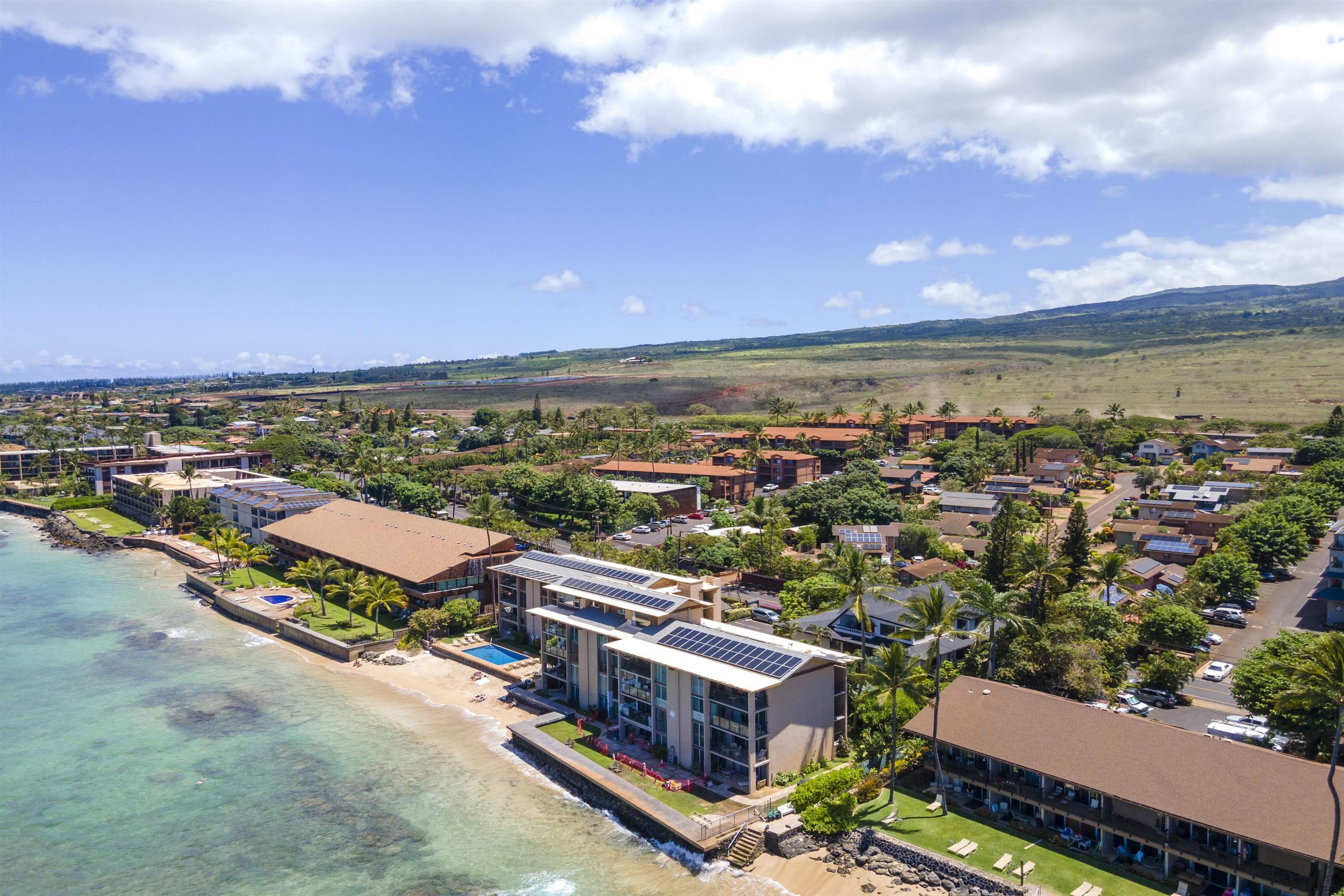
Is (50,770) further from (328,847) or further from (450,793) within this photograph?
(450,793)

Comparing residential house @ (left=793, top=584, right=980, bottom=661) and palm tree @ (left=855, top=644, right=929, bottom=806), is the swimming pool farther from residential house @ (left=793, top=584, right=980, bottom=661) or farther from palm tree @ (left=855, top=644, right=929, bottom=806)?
palm tree @ (left=855, top=644, right=929, bottom=806)

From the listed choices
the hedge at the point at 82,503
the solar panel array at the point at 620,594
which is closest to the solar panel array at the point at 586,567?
the solar panel array at the point at 620,594

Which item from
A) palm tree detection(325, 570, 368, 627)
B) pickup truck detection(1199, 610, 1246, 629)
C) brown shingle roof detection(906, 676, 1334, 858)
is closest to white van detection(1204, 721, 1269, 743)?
brown shingle roof detection(906, 676, 1334, 858)

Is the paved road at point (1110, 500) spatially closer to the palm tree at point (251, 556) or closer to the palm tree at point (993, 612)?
the palm tree at point (993, 612)

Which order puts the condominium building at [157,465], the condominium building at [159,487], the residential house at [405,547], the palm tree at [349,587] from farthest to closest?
the condominium building at [157,465], the condominium building at [159,487], the residential house at [405,547], the palm tree at [349,587]

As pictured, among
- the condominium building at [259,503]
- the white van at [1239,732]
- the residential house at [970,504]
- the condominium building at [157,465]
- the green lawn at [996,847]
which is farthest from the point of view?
the condominium building at [157,465]
